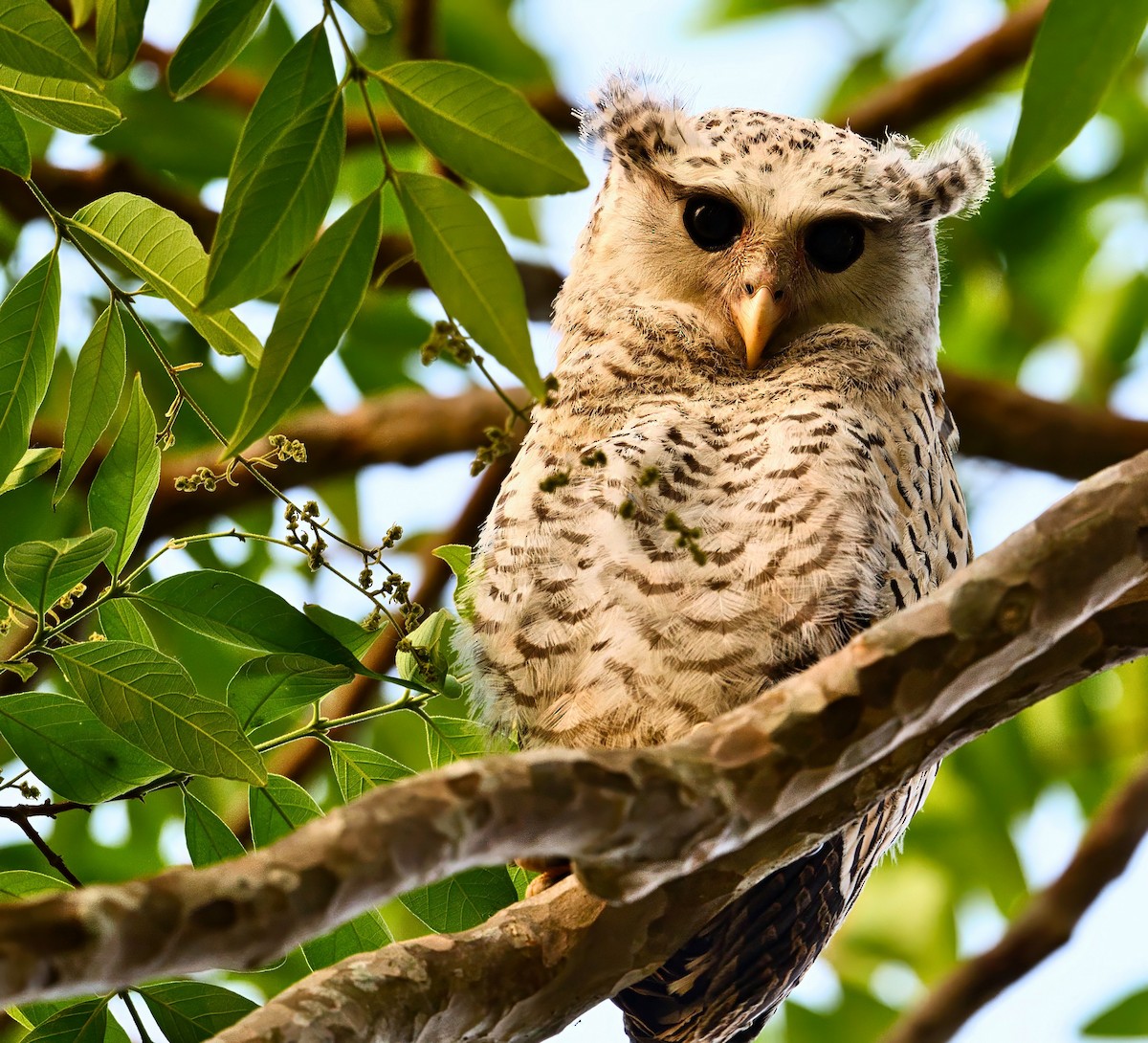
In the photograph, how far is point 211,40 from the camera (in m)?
1.05

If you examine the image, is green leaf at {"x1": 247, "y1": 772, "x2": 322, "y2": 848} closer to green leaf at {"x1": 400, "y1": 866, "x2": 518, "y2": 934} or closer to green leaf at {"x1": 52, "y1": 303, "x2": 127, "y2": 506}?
green leaf at {"x1": 400, "y1": 866, "x2": 518, "y2": 934}

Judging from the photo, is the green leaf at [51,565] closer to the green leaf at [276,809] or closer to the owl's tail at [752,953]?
the green leaf at [276,809]

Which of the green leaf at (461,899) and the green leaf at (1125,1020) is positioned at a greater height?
the green leaf at (1125,1020)

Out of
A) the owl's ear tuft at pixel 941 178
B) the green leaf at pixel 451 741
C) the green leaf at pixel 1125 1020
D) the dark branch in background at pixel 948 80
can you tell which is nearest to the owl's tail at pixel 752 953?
the green leaf at pixel 451 741

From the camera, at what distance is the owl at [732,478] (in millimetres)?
1745

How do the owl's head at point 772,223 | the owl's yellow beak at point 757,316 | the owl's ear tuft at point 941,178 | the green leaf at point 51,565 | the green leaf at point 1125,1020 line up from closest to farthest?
the green leaf at point 51,565
the owl's yellow beak at point 757,316
the owl's head at point 772,223
the owl's ear tuft at point 941,178
the green leaf at point 1125,1020

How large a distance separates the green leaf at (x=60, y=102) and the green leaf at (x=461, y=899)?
2.78 ft

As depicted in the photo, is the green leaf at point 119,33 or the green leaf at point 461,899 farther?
the green leaf at point 461,899

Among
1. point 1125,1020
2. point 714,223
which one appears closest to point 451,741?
point 714,223

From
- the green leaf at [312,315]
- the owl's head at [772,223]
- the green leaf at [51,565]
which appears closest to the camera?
the green leaf at [312,315]

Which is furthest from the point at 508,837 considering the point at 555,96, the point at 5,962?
the point at 555,96

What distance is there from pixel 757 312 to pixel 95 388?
1.09 metres

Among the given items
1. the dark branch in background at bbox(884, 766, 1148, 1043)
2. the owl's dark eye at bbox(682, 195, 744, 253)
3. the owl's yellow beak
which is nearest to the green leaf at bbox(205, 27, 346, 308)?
the owl's yellow beak

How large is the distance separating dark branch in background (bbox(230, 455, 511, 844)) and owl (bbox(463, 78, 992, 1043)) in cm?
68
